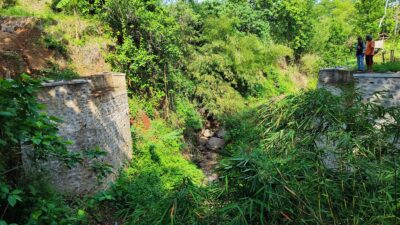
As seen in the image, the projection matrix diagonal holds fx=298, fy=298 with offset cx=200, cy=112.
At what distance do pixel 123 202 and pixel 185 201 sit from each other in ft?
17.8

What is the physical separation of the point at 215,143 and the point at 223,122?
119 cm

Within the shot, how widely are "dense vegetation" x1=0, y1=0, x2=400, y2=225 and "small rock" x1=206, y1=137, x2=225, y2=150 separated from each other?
0.39 metres

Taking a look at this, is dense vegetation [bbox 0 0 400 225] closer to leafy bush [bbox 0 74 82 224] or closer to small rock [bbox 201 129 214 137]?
leafy bush [bbox 0 74 82 224]

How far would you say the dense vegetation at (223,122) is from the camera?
2.90 m

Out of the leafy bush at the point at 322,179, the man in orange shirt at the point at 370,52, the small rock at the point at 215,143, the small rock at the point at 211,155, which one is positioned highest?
the man in orange shirt at the point at 370,52

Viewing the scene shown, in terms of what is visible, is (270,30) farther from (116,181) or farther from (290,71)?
(116,181)

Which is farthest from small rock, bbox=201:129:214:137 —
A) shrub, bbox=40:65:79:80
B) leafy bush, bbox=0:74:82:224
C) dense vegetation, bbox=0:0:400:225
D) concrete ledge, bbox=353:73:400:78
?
leafy bush, bbox=0:74:82:224

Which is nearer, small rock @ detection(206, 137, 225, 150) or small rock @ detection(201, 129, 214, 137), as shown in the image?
small rock @ detection(206, 137, 225, 150)

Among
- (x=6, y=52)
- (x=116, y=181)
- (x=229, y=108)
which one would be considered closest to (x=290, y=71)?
(x=229, y=108)

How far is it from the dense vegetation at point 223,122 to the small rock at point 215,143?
39cm

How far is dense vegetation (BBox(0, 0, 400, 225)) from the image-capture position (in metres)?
2.90

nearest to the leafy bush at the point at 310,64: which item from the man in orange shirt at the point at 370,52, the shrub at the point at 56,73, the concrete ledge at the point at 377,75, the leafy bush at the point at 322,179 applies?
the man in orange shirt at the point at 370,52

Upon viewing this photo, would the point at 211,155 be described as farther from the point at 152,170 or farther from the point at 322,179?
the point at 322,179

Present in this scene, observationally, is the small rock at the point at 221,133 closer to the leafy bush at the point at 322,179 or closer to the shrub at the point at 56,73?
the shrub at the point at 56,73
